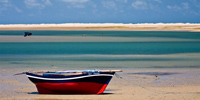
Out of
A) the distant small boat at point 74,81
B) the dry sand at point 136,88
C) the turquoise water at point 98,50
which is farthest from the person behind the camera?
the turquoise water at point 98,50

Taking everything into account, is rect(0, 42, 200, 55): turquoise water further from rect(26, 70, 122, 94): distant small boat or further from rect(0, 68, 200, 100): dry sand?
rect(26, 70, 122, 94): distant small boat

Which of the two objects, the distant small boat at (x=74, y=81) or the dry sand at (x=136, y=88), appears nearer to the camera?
the distant small boat at (x=74, y=81)

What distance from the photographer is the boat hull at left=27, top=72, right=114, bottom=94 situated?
12477mm

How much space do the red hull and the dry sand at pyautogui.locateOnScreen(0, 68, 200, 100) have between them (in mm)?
157

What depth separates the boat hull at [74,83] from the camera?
40.9 feet

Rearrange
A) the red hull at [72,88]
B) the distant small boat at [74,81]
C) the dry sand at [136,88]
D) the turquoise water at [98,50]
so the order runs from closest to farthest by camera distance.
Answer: the distant small boat at [74,81] < the dry sand at [136,88] < the red hull at [72,88] < the turquoise water at [98,50]

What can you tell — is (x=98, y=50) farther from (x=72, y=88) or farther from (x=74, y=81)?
(x=74, y=81)

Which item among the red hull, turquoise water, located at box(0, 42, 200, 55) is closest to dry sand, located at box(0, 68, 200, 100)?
the red hull

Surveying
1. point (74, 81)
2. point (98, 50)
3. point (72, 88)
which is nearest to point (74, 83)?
point (74, 81)

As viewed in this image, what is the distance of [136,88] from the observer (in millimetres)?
14125

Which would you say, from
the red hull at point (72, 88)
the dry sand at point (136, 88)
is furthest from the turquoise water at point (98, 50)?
the red hull at point (72, 88)

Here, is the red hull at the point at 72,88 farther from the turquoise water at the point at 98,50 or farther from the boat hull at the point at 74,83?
the turquoise water at the point at 98,50

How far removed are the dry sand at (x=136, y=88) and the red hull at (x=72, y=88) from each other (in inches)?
6.2

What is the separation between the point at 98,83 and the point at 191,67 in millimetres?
8808
